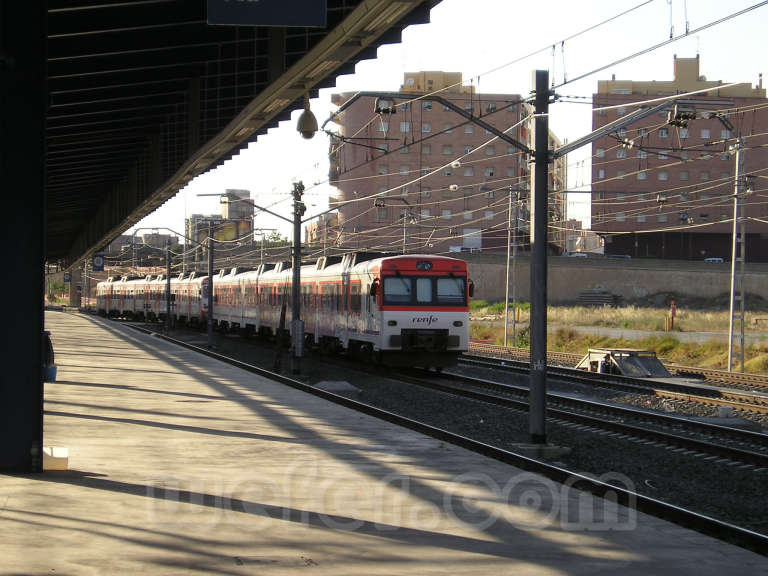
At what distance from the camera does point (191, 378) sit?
2328 centimetres

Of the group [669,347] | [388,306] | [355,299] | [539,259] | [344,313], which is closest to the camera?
[539,259]

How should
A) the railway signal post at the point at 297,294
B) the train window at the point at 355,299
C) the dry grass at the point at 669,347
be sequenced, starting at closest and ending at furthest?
the railway signal post at the point at 297,294
the train window at the point at 355,299
the dry grass at the point at 669,347

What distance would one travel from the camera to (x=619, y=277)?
7956 cm

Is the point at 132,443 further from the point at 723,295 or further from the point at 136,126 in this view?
the point at 723,295

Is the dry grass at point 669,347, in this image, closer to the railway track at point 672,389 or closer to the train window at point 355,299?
the railway track at point 672,389

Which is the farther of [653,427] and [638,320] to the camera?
[638,320]

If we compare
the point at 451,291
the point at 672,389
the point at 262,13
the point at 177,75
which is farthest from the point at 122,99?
the point at 672,389

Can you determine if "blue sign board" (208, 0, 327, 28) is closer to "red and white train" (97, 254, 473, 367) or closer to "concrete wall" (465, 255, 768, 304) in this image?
"red and white train" (97, 254, 473, 367)

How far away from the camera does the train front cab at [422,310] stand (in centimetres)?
2645

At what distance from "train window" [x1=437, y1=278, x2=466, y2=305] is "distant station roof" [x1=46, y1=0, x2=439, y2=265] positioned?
7.01 meters

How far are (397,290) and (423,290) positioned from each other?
0.75 metres

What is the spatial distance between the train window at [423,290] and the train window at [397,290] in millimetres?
250

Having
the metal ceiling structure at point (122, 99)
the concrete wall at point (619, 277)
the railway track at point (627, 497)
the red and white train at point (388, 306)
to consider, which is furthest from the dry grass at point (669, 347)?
the concrete wall at point (619, 277)

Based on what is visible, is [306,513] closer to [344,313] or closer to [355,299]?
[355,299]
